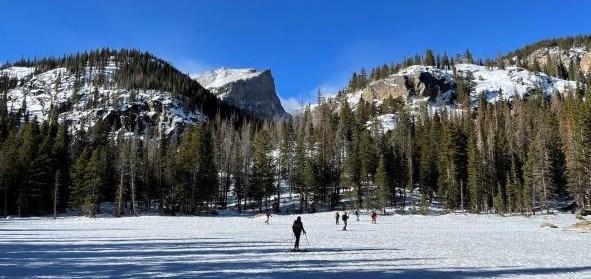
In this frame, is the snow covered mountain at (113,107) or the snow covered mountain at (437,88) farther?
the snow covered mountain at (437,88)

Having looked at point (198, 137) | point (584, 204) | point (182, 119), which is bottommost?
point (584, 204)

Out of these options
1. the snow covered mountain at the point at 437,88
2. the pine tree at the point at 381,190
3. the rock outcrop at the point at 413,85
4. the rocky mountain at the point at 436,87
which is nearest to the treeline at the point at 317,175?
the pine tree at the point at 381,190

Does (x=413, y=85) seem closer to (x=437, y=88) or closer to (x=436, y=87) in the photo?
(x=436, y=87)

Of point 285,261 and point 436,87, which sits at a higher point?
point 436,87

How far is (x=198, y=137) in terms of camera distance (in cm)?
7900

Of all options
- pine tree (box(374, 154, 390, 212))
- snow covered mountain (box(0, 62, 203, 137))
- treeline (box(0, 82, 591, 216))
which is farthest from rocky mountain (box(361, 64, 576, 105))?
pine tree (box(374, 154, 390, 212))

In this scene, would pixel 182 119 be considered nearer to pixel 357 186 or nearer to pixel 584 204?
pixel 357 186

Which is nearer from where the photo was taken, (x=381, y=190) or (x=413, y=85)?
(x=381, y=190)

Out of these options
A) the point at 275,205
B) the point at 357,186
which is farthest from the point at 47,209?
the point at 357,186

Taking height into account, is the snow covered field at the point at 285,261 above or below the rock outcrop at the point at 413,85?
below

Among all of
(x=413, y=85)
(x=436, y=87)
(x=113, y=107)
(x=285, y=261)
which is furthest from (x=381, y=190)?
(x=113, y=107)

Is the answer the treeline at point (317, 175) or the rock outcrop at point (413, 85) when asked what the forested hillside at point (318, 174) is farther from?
the rock outcrop at point (413, 85)

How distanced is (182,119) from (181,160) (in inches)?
4321

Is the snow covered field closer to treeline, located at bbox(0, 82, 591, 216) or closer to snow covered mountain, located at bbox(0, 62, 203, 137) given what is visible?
treeline, located at bbox(0, 82, 591, 216)
